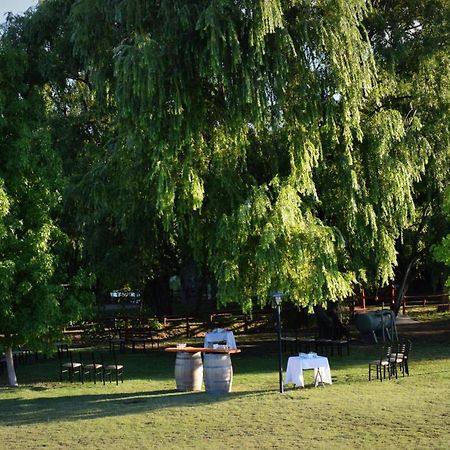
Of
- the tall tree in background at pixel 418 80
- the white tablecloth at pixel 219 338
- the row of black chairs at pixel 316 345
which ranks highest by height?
Result: the tall tree in background at pixel 418 80

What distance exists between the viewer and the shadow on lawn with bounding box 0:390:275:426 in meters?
15.3

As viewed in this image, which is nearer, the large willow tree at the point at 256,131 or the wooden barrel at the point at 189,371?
the wooden barrel at the point at 189,371

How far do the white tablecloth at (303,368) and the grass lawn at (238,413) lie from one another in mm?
240

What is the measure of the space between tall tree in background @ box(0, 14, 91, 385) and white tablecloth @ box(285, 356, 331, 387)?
19.5ft

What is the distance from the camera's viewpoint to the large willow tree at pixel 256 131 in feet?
63.2

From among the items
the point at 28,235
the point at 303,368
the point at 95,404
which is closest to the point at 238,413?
the point at 303,368

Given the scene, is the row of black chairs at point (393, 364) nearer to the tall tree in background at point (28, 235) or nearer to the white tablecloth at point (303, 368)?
the white tablecloth at point (303, 368)

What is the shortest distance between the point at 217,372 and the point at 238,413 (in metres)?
2.66

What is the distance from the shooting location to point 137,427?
13.8m

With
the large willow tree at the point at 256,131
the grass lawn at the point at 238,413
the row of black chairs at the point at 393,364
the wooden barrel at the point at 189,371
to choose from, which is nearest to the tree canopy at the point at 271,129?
the large willow tree at the point at 256,131

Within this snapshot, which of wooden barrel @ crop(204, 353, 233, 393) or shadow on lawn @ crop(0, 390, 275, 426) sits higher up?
wooden barrel @ crop(204, 353, 233, 393)

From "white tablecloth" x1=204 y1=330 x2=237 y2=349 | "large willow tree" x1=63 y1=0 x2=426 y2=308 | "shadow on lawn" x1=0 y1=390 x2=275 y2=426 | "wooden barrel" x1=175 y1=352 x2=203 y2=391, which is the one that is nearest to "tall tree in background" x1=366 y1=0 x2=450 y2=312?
"large willow tree" x1=63 y1=0 x2=426 y2=308

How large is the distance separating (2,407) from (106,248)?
13.4m

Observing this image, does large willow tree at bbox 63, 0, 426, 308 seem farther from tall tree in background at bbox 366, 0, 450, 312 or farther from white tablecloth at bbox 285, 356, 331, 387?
white tablecloth at bbox 285, 356, 331, 387
